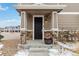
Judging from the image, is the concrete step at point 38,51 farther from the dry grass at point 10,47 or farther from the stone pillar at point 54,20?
the stone pillar at point 54,20

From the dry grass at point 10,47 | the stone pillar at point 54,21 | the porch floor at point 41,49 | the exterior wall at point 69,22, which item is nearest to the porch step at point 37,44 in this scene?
the porch floor at point 41,49

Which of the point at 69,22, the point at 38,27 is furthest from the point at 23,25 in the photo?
the point at 69,22

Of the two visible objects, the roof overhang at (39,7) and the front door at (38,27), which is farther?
the front door at (38,27)

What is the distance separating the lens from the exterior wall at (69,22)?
29.9 feet

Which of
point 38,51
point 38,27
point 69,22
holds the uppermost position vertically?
point 69,22

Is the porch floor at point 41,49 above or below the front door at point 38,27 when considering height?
below

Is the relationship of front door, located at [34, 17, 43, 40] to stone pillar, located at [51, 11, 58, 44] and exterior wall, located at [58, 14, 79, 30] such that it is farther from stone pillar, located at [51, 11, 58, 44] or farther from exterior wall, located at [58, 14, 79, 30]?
exterior wall, located at [58, 14, 79, 30]

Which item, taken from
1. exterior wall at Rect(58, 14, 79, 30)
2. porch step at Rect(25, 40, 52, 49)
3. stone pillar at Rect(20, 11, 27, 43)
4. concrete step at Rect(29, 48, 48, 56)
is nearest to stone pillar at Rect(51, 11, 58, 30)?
exterior wall at Rect(58, 14, 79, 30)

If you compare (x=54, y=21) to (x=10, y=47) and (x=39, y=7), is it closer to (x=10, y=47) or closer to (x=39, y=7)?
(x=39, y=7)

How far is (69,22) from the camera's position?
9.13 metres

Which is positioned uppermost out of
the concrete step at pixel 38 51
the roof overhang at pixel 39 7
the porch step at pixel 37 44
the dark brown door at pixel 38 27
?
the roof overhang at pixel 39 7

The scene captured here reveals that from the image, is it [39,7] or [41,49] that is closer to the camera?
[39,7]

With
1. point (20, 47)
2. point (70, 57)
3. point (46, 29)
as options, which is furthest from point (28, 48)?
point (70, 57)

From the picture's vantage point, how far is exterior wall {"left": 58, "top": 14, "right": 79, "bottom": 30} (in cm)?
911
